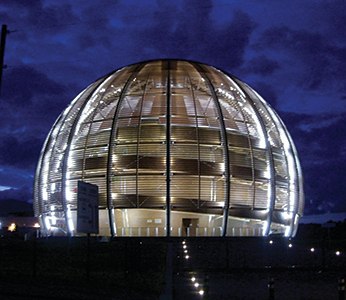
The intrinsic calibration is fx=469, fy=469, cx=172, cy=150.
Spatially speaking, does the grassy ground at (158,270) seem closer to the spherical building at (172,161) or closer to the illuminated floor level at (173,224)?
the illuminated floor level at (173,224)

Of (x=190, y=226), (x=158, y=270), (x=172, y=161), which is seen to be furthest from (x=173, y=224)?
(x=158, y=270)

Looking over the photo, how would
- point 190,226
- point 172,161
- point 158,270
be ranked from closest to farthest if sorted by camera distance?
1. point 158,270
2. point 172,161
3. point 190,226

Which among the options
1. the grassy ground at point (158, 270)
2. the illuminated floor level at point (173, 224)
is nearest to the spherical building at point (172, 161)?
the illuminated floor level at point (173, 224)

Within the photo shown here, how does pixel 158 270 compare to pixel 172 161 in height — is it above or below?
below

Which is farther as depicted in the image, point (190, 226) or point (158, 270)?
point (190, 226)

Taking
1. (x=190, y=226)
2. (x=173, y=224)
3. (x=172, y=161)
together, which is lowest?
(x=190, y=226)

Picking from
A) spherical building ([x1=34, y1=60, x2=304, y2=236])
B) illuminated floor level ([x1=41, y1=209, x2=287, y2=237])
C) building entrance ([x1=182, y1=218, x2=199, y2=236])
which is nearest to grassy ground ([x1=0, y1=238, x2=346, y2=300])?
illuminated floor level ([x1=41, y1=209, x2=287, y2=237])

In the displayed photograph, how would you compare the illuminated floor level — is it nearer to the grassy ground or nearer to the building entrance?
the building entrance

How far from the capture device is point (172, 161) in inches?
1022

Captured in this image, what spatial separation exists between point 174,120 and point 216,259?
10349mm

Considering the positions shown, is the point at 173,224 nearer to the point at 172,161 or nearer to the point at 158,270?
the point at 172,161

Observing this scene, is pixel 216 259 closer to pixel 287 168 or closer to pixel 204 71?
pixel 287 168

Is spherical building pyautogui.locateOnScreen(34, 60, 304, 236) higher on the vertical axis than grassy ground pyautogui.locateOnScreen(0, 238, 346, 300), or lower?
higher

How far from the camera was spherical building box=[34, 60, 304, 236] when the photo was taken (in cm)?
2588
